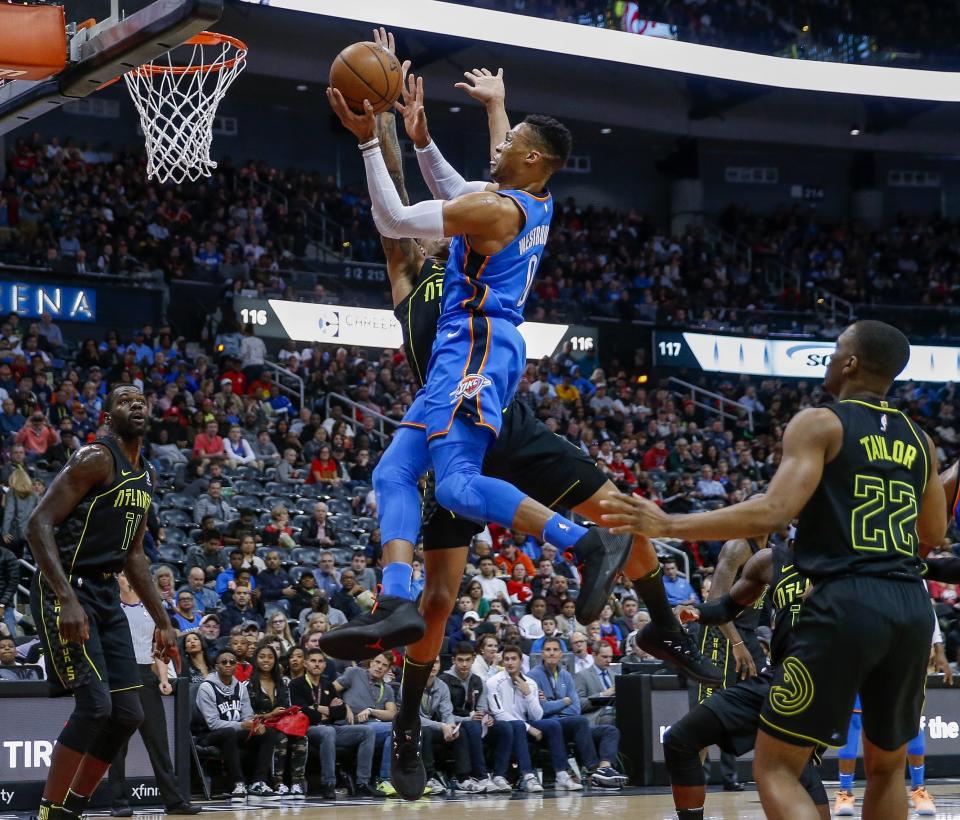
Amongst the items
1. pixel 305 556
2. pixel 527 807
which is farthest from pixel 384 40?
pixel 305 556

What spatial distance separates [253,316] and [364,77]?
57.0 ft

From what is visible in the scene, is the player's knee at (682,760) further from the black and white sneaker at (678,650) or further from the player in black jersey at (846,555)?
the player in black jersey at (846,555)

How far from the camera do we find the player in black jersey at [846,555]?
15.4ft

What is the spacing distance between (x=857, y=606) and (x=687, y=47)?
23583 millimetres

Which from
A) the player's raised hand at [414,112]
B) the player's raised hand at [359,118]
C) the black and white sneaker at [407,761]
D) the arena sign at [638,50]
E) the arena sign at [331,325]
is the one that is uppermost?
the arena sign at [638,50]

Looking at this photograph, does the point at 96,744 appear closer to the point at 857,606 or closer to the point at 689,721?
the point at 689,721

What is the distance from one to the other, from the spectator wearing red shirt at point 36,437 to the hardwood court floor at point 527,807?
5.94m

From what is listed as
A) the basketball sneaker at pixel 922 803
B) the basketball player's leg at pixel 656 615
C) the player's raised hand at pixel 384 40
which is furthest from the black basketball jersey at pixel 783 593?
the basketball sneaker at pixel 922 803

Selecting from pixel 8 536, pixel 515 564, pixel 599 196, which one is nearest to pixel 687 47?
pixel 599 196

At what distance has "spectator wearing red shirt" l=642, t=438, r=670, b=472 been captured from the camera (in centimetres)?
2225

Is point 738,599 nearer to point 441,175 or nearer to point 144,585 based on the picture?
point 441,175

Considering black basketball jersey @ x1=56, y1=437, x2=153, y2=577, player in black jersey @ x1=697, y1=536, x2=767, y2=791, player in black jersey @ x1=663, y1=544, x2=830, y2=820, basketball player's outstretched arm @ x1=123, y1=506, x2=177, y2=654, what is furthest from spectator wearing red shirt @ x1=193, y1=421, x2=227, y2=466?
player in black jersey @ x1=663, y1=544, x2=830, y2=820

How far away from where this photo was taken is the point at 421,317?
19.7 ft

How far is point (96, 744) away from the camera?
689 cm
